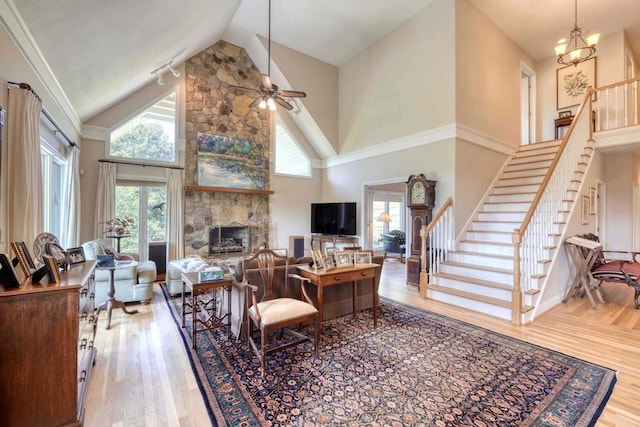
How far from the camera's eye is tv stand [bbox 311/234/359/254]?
287 inches

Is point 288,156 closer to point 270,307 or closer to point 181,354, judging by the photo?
point 270,307

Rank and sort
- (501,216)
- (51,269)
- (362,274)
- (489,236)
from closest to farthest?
(51,269) → (362,274) → (489,236) → (501,216)

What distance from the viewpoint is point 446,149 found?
5.42 m

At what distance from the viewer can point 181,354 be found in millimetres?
2781

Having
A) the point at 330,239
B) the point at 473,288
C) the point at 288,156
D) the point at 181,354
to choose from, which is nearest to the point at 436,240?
the point at 473,288

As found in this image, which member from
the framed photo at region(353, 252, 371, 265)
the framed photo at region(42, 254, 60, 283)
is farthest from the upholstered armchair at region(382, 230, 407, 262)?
the framed photo at region(42, 254, 60, 283)

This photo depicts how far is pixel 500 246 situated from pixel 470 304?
A: 50.9 inches

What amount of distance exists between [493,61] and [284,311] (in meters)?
7.10

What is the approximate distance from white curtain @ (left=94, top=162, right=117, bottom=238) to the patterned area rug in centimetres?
375

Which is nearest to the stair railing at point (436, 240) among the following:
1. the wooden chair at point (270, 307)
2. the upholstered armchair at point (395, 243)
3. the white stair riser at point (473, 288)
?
the white stair riser at point (473, 288)

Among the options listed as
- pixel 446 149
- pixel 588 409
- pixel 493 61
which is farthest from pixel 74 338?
pixel 493 61

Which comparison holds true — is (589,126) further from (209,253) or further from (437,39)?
(209,253)

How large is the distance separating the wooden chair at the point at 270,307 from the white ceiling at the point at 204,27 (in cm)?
286

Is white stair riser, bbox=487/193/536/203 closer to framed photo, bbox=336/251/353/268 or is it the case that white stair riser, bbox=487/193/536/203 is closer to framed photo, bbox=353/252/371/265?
framed photo, bbox=353/252/371/265
